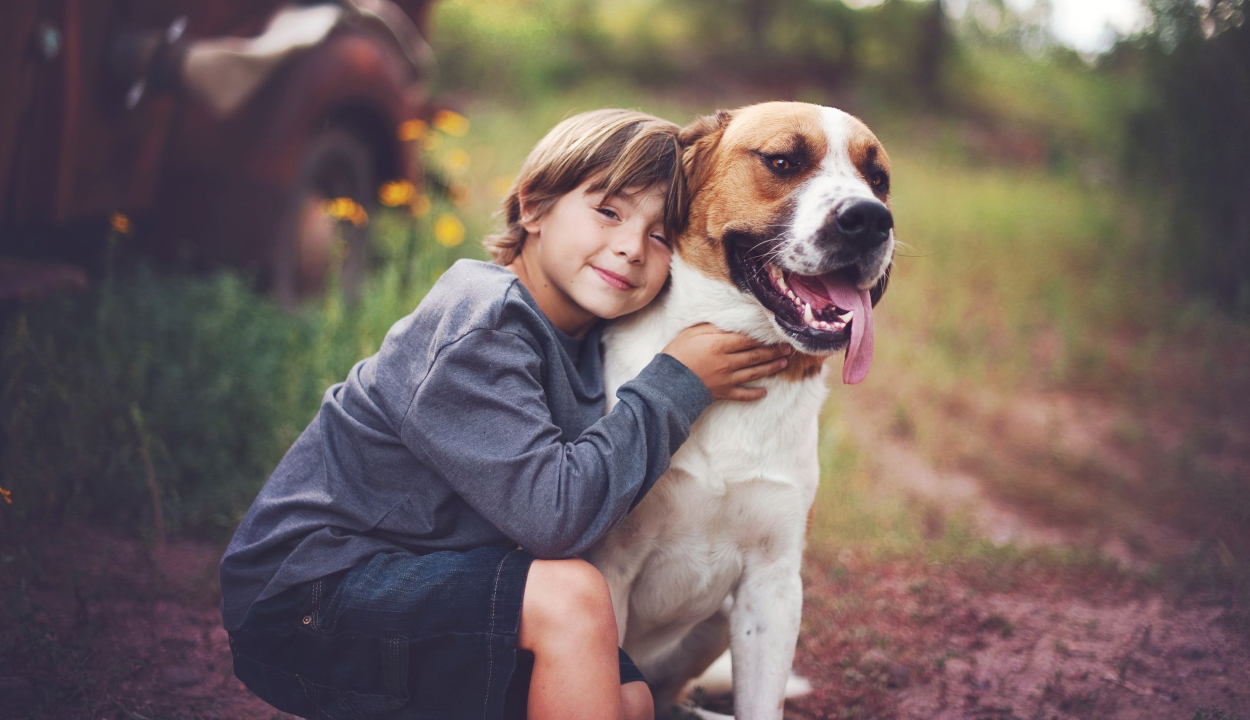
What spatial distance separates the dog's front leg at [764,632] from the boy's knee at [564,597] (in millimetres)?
474

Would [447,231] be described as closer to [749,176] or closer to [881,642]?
[749,176]

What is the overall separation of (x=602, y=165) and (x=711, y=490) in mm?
759

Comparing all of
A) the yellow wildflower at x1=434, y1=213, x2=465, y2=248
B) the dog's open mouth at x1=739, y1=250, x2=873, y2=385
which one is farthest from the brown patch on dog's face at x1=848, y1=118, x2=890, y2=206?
the yellow wildflower at x1=434, y1=213, x2=465, y2=248

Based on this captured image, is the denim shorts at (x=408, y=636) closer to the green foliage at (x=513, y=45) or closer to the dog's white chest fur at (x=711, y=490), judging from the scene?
the dog's white chest fur at (x=711, y=490)

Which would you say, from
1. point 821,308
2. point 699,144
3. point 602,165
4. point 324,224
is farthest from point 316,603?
point 324,224

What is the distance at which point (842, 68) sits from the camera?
467 inches

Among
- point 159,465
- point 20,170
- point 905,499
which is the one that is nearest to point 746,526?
point 159,465

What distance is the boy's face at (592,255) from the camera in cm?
206

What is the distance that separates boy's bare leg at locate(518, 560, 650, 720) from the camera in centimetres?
172

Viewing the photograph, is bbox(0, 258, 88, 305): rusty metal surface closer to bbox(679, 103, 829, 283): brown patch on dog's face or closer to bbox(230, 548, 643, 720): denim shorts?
bbox(230, 548, 643, 720): denim shorts

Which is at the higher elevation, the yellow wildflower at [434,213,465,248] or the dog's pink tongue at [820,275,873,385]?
the dog's pink tongue at [820,275,873,385]

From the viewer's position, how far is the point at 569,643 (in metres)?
1.74

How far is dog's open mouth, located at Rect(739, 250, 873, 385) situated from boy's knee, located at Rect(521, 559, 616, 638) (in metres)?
0.70

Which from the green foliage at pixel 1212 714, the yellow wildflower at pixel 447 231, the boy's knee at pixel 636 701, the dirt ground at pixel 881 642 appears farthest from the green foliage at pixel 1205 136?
the boy's knee at pixel 636 701
